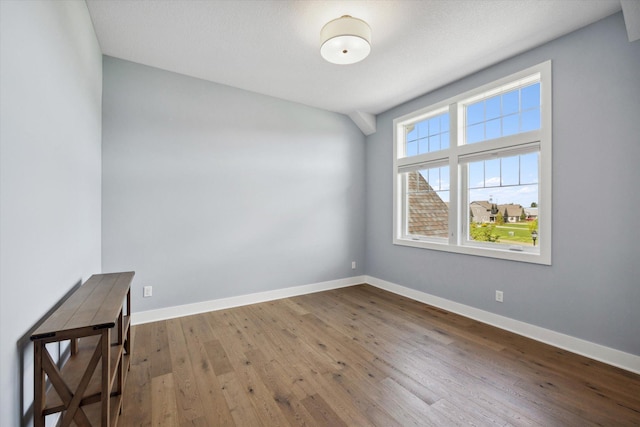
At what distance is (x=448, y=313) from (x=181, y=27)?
159 inches

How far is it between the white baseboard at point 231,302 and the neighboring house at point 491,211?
215cm

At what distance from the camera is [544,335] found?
2.52m

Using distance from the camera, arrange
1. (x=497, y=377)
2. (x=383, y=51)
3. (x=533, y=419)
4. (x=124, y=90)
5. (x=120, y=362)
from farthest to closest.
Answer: (x=124, y=90)
(x=383, y=51)
(x=497, y=377)
(x=120, y=362)
(x=533, y=419)

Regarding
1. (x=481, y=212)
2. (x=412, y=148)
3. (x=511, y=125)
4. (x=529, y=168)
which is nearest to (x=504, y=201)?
(x=481, y=212)

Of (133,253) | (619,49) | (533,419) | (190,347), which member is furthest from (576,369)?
(133,253)

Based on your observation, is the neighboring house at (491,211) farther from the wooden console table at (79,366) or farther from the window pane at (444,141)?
the wooden console table at (79,366)

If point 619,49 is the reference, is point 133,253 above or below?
below

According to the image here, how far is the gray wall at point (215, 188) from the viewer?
2.87 meters

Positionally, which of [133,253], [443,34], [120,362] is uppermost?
[443,34]

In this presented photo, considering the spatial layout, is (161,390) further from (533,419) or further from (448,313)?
(448,313)

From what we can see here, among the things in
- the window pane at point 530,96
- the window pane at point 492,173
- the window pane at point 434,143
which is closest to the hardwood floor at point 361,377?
the window pane at point 492,173

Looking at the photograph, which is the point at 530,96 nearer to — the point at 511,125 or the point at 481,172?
the point at 511,125

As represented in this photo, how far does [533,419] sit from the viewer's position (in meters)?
1.59

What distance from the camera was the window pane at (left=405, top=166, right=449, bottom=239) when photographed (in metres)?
3.55
